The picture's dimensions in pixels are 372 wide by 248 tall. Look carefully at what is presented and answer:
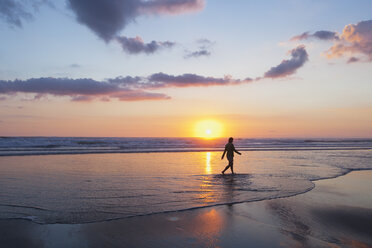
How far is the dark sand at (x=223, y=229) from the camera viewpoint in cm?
524

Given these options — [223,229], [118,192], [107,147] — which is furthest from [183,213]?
[107,147]

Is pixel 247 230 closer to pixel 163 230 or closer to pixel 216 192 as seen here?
pixel 163 230

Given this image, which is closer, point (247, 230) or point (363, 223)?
point (247, 230)

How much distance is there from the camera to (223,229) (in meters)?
5.95

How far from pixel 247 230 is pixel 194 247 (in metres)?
1.54

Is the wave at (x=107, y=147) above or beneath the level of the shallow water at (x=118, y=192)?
above

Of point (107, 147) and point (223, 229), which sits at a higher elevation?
point (107, 147)

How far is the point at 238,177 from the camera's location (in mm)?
13461

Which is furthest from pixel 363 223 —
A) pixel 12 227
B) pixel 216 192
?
pixel 12 227

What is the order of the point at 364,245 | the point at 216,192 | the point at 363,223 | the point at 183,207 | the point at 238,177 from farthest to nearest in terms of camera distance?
the point at 238,177 < the point at 216,192 < the point at 183,207 < the point at 363,223 < the point at 364,245

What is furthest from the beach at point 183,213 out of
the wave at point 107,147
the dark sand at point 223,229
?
the wave at point 107,147

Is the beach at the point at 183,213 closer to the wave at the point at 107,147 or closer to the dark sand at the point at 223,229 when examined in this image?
the dark sand at the point at 223,229

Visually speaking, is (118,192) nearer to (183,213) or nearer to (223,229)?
(183,213)

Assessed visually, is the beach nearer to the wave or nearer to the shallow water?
the shallow water
